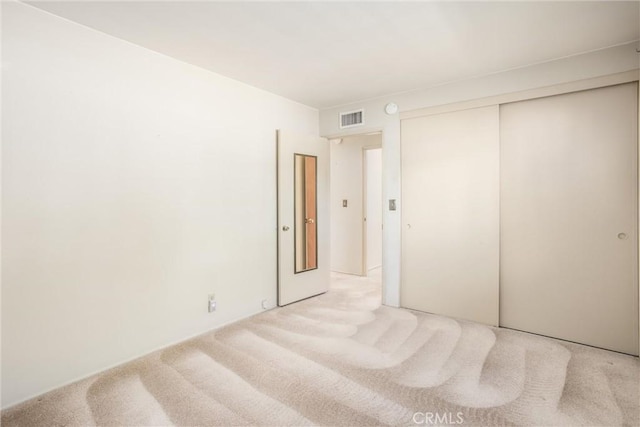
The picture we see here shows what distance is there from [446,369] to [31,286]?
2.73 m

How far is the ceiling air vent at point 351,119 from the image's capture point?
3980 mm

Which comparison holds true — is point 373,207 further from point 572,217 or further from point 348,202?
point 572,217

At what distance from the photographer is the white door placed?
378 cm

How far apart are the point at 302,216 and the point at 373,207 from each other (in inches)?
79.7

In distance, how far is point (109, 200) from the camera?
7.87 ft

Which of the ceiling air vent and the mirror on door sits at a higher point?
the ceiling air vent

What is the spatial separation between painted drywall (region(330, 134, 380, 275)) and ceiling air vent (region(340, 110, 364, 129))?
1265 mm

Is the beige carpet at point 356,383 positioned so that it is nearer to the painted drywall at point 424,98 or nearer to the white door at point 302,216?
the white door at point 302,216

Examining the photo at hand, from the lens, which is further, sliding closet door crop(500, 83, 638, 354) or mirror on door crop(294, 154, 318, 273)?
mirror on door crop(294, 154, 318, 273)

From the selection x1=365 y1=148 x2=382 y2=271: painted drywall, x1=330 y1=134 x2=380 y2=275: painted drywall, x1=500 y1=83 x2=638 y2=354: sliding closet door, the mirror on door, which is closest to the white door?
the mirror on door

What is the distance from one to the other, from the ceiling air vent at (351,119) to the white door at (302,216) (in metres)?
0.33

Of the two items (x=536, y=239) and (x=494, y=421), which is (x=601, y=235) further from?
(x=494, y=421)

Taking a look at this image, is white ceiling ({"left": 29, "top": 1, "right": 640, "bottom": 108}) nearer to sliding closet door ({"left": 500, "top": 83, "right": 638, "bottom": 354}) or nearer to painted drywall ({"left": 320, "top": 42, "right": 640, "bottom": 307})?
painted drywall ({"left": 320, "top": 42, "right": 640, "bottom": 307})

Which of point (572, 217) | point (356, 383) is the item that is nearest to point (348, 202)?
point (572, 217)
